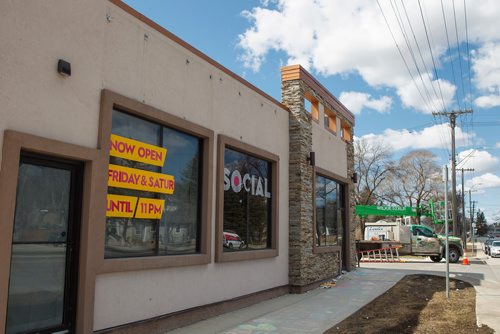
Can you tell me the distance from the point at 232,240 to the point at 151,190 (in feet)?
10.2

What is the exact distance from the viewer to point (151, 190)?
24.5 feet

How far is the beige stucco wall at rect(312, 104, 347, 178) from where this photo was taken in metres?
14.6

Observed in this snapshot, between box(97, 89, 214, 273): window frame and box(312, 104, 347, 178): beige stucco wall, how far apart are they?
236 inches

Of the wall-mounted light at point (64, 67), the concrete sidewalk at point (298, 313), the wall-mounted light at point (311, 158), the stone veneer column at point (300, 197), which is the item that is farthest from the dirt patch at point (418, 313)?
the wall-mounted light at point (64, 67)

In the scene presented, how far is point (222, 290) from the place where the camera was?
9328mm

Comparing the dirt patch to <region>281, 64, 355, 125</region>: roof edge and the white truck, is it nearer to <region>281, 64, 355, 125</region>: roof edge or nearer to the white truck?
<region>281, 64, 355, 125</region>: roof edge

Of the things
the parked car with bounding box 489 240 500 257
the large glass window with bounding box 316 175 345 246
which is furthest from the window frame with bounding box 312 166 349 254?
the parked car with bounding box 489 240 500 257

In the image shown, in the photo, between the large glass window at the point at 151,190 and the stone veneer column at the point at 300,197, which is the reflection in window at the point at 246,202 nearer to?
the stone veneer column at the point at 300,197

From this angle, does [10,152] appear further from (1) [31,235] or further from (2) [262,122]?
(2) [262,122]

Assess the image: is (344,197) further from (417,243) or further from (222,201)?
(417,243)

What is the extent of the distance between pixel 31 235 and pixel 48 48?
2382 mm

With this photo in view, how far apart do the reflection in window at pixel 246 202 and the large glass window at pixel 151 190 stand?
47.4 inches

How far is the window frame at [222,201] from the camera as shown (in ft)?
30.2

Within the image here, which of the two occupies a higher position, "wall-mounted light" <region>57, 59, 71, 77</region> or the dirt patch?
"wall-mounted light" <region>57, 59, 71, 77</region>
